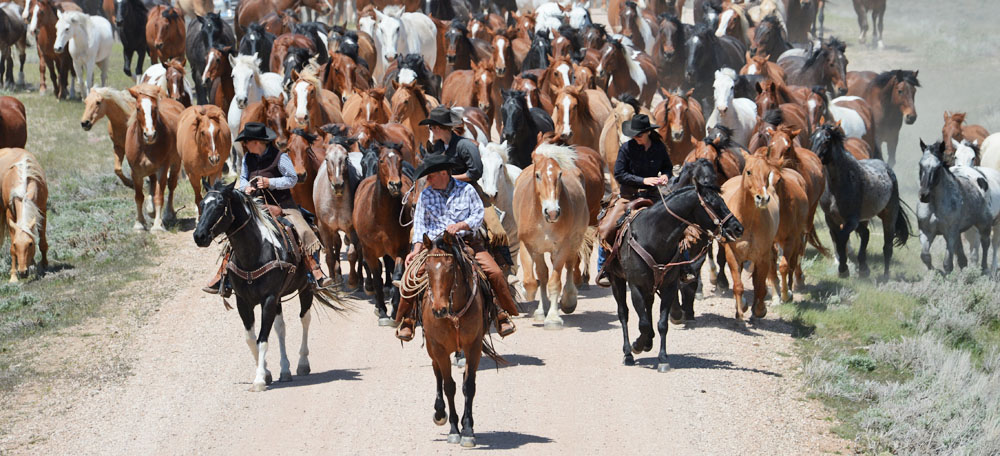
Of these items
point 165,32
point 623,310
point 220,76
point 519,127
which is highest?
point 165,32

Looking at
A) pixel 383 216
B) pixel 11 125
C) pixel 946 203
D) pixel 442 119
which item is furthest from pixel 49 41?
pixel 946 203

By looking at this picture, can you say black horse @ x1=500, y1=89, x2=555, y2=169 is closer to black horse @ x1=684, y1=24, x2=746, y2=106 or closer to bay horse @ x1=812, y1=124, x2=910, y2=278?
bay horse @ x1=812, y1=124, x2=910, y2=278

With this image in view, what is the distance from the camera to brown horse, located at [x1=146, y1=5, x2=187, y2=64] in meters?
29.4

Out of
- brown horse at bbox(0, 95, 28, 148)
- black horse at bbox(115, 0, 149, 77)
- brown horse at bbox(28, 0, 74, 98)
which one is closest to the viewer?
brown horse at bbox(0, 95, 28, 148)

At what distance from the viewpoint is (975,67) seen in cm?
4250

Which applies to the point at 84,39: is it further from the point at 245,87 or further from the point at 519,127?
the point at 519,127

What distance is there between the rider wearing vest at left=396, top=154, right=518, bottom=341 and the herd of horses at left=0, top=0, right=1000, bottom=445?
11.9 inches

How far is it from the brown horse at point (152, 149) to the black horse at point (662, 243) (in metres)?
9.41

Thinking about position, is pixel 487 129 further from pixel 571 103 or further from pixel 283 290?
pixel 283 290

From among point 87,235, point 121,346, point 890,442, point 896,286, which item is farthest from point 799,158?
point 87,235

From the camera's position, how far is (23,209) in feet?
57.9

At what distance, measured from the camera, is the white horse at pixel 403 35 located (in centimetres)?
2725

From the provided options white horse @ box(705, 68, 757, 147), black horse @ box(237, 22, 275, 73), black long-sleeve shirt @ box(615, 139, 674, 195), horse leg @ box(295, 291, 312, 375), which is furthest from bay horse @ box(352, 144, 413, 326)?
black horse @ box(237, 22, 275, 73)

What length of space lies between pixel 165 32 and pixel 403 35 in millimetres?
5810
